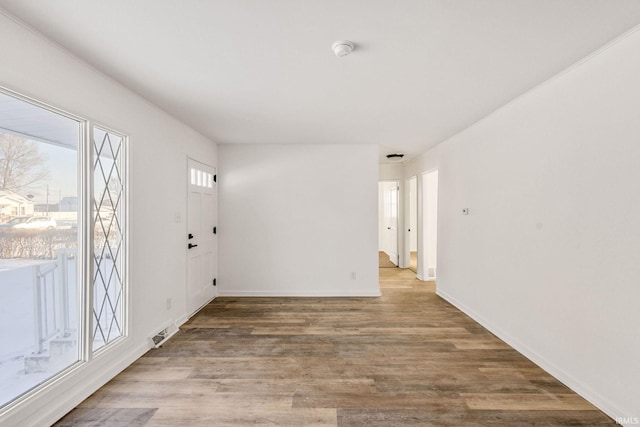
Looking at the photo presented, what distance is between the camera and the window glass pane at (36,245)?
157cm

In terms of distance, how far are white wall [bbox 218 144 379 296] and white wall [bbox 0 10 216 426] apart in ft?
2.70

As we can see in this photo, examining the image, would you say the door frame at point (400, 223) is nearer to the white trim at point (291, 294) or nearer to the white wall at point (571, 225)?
the white trim at point (291, 294)

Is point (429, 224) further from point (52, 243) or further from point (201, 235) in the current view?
point (52, 243)

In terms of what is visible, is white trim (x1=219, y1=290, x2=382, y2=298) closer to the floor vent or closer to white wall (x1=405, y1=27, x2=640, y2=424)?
the floor vent

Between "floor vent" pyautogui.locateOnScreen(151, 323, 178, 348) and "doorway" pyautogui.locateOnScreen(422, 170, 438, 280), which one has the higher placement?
"doorway" pyautogui.locateOnScreen(422, 170, 438, 280)

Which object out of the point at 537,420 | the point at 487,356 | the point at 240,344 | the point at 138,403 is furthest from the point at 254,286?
the point at 537,420

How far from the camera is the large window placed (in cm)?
158

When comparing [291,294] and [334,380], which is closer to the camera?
[334,380]

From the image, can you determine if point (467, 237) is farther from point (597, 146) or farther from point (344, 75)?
point (344, 75)

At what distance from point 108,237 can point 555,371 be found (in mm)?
3801

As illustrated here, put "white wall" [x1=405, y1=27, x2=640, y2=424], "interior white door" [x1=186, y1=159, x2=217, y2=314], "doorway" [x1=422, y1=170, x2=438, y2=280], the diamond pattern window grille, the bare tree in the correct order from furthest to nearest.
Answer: "doorway" [x1=422, y1=170, x2=438, y2=280]
"interior white door" [x1=186, y1=159, x2=217, y2=314]
the diamond pattern window grille
"white wall" [x1=405, y1=27, x2=640, y2=424]
the bare tree

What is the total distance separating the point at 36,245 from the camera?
174 centimetres

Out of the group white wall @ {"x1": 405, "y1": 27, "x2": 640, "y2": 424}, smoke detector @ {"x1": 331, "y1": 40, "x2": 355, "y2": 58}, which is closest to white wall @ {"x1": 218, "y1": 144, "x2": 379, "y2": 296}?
white wall @ {"x1": 405, "y1": 27, "x2": 640, "y2": 424}

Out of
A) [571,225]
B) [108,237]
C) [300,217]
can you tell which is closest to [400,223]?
[300,217]
